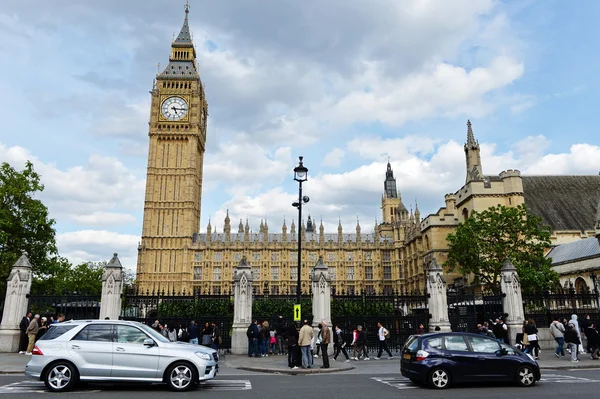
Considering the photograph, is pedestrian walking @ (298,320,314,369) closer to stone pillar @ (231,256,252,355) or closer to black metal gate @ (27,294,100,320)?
stone pillar @ (231,256,252,355)

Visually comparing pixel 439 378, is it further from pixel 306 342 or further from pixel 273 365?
pixel 273 365

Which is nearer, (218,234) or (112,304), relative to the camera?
(112,304)

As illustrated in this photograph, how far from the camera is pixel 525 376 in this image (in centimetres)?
927

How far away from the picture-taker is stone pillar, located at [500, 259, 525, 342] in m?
17.5

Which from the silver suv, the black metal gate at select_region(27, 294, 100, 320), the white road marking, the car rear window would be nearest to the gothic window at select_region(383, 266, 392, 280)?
the black metal gate at select_region(27, 294, 100, 320)

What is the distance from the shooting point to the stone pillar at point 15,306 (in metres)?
16.2

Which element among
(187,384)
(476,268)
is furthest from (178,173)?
(187,384)

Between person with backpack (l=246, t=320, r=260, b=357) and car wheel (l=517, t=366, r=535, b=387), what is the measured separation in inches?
360

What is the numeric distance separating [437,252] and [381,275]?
70.1 feet

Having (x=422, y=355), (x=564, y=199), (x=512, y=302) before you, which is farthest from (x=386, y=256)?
(x=422, y=355)

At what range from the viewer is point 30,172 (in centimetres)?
2711

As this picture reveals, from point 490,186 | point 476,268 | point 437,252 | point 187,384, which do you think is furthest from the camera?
point 437,252

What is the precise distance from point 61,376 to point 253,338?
8383 mm

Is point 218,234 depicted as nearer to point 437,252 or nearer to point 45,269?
point 437,252
